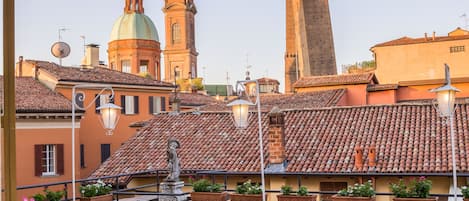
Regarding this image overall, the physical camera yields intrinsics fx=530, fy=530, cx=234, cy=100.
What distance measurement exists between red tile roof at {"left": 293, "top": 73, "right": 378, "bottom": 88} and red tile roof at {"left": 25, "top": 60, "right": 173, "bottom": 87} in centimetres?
657

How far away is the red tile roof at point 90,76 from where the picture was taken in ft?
68.6

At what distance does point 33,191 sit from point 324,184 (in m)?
9.37

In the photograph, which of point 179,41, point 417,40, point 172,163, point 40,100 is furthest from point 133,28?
point 172,163

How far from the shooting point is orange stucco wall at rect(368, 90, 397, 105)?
22625 mm

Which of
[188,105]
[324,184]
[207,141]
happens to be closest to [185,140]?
[207,141]

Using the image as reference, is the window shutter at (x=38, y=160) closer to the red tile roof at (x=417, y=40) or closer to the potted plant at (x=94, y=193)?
the potted plant at (x=94, y=193)

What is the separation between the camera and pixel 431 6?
766cm

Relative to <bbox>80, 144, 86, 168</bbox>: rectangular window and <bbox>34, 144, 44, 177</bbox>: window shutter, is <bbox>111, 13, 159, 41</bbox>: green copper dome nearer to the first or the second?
<bbox>80, 144, 86, 168</bbox>: rectangular window

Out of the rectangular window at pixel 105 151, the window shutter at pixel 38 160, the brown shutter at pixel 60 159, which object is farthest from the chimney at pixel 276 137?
the rectangular window at pixel 105 151

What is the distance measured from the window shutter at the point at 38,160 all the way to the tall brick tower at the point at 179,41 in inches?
1802

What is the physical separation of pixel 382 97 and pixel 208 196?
16.3 meters

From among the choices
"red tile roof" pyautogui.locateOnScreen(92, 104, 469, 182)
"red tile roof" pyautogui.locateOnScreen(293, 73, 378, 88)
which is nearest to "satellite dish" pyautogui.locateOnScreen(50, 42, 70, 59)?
"red tile roof" pyautogui.locateOnScreen(92, 104, 469, 182)

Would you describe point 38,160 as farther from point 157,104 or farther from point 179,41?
point 179,41

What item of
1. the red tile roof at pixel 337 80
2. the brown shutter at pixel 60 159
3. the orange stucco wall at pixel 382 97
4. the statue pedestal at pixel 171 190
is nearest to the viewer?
the statue pedestal at pixel 171 190
